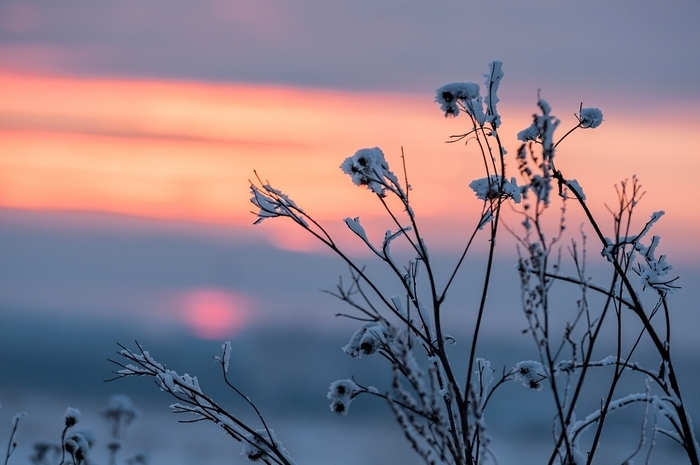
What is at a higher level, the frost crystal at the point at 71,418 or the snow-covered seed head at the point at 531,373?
the frost crystal at the point at 71,418

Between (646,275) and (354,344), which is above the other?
(646,275)

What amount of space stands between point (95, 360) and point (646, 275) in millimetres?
18593

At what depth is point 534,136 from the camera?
8.75 feet

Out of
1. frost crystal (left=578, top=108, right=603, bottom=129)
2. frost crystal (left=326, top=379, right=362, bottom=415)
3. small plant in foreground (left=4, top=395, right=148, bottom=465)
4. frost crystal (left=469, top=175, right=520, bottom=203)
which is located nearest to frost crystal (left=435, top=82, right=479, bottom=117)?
frost crystal (left=469, top=175, right=520, bottom=203)

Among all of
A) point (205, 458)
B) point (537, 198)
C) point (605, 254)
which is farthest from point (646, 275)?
point (205, 458)

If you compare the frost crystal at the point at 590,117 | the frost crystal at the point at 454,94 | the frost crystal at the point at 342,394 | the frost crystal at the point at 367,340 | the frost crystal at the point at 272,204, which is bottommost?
the frost crystal at the point at 342,394

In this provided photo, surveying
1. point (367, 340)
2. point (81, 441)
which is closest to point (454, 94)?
point (367, 340)

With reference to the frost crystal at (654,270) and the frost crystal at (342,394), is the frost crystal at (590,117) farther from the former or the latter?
the frost crystal at (342,394)

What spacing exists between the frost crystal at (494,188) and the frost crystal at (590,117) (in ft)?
1.32

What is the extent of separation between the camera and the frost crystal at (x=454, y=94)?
2459 millimetres

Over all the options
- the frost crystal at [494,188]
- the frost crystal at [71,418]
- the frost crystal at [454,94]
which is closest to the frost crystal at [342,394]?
the frost crystal at [494,188]

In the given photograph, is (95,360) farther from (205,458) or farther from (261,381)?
(205,458)

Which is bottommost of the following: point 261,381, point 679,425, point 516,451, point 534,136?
point 679,425

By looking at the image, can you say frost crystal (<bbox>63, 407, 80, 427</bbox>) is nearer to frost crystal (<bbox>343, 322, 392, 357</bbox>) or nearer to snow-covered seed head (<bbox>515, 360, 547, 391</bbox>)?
frost crystal (<bbox>343, 322, 392, 357</bbox>)
